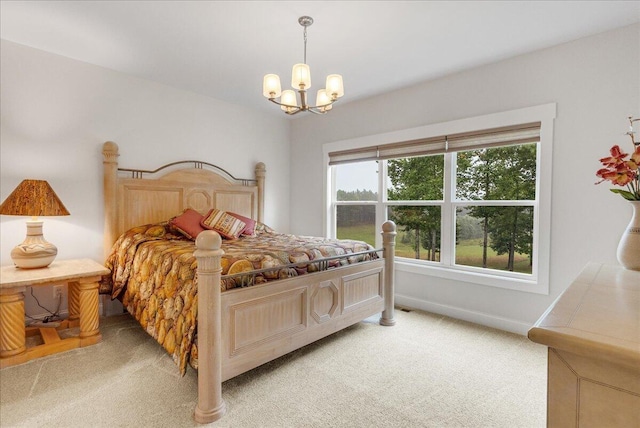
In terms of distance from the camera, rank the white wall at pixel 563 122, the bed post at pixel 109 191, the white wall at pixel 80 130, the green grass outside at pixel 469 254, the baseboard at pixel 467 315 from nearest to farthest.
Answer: the white wall at pixel 563 122
the white wall at pixel 80 130
the baseboard at pixel 467 315
the green grass outside at pixel 469 254
the bed post at pixel 109 191

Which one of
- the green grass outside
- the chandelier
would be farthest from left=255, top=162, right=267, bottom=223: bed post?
the chandelier

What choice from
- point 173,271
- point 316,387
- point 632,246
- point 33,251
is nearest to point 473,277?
point 632,246

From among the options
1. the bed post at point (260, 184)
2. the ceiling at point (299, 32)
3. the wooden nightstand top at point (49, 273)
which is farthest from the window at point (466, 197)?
the wooden nightstand top at point (49, 273)

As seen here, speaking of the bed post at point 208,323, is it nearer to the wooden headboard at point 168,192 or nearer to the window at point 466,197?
the wooden headboard at point 168,192

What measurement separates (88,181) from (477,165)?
12.9 feet

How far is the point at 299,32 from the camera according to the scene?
8.25 feet

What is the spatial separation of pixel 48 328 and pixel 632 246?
399 cm

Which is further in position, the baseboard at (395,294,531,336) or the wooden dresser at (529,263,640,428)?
the baseboard at (395,294,531,336)

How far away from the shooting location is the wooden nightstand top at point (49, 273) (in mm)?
2221

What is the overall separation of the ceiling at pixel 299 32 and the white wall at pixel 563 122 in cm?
15

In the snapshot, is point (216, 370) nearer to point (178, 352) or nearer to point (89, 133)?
point (178, 352)

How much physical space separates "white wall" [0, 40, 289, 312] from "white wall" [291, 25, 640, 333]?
2053mm

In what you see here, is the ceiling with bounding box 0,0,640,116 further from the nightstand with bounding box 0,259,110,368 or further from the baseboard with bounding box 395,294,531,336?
the baseboard with bounding box 395,294,531,336

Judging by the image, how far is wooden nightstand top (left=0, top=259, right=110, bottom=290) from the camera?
2221mm
